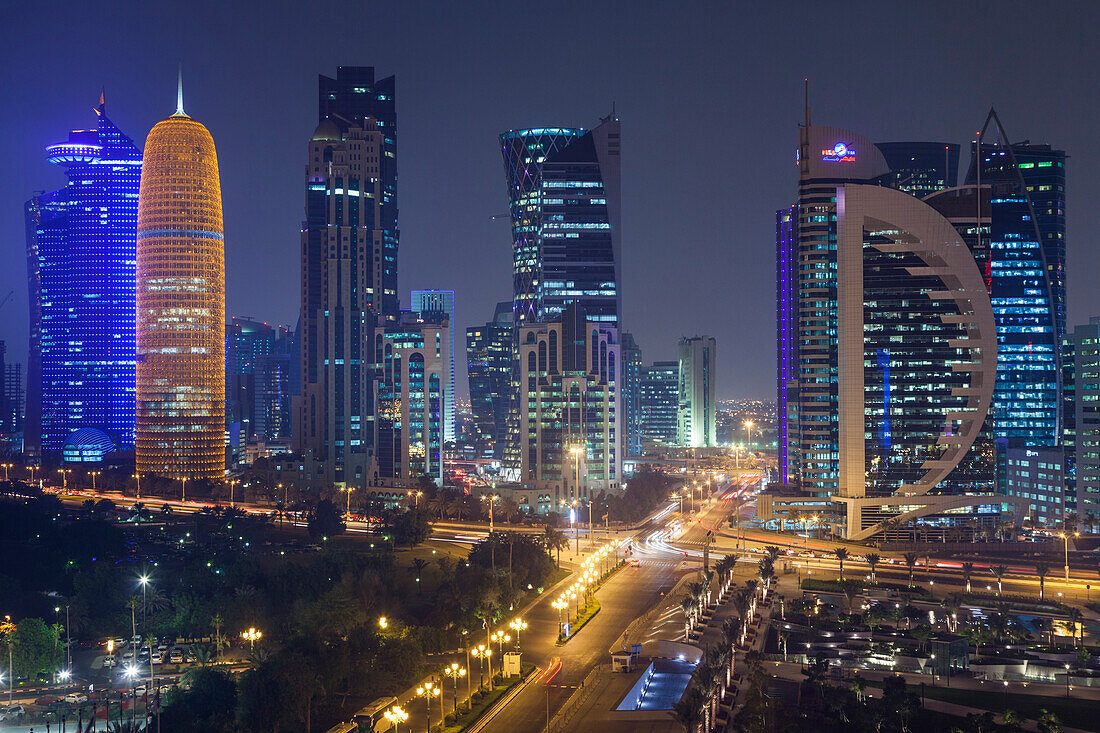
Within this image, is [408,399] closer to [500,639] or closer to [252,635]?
[252,635]

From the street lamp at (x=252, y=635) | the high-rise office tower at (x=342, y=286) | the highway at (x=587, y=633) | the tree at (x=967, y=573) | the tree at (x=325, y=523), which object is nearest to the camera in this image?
the highway at (x=587, y=633)

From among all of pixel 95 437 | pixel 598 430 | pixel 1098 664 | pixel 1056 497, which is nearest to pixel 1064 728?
pixel 1098 664

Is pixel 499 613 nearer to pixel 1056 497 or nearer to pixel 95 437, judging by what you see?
pixel 1056 497

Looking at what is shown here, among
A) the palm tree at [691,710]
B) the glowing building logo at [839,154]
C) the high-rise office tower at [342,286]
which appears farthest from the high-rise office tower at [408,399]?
the palm tree at [691,710]

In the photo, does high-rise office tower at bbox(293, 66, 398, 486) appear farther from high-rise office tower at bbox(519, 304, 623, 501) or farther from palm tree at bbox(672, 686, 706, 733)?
palm tree at bbox(672, 686, 706, 733)

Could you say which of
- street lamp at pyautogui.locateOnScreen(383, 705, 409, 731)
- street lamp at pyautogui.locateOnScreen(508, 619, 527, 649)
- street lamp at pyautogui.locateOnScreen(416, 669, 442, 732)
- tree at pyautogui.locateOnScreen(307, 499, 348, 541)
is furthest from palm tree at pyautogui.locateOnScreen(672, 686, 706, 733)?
tree at pyautogui.locateOnScreen(307, 499, 348, 541)

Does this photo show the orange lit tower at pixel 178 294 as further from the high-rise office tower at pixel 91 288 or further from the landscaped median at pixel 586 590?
the landscaped median at pixel 586 590
